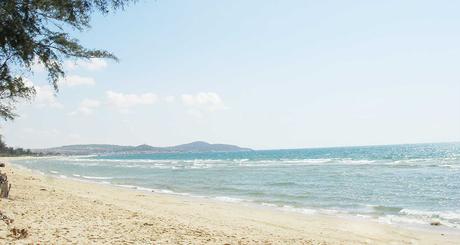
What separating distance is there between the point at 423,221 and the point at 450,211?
10.3 feet

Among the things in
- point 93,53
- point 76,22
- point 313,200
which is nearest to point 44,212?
point 93,53

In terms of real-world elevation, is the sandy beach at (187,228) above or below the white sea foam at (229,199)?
above

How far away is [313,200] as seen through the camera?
24.2 metres

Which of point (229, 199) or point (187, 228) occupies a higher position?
point (187, 228)

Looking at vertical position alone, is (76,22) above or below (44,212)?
above

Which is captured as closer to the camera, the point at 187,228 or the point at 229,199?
the point at 187,228

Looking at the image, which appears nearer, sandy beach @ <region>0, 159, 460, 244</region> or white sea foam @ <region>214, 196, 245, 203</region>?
sandy beach @ <region>0, 159, 460, 244</region>

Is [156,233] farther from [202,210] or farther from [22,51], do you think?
[202,210]

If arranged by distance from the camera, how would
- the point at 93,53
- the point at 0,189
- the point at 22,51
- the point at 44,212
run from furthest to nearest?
the point at 0,189
the point at 44,212
the point at 93,53
the point at 22,51

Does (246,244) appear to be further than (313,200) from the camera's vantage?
No

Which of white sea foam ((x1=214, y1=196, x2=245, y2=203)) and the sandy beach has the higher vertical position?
the sandy beach

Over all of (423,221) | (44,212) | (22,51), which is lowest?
(423,221)

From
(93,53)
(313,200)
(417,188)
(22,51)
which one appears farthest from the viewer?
(417,188)

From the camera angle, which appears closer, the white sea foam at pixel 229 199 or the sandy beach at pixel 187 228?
the sandy beach at pixel 187 228
